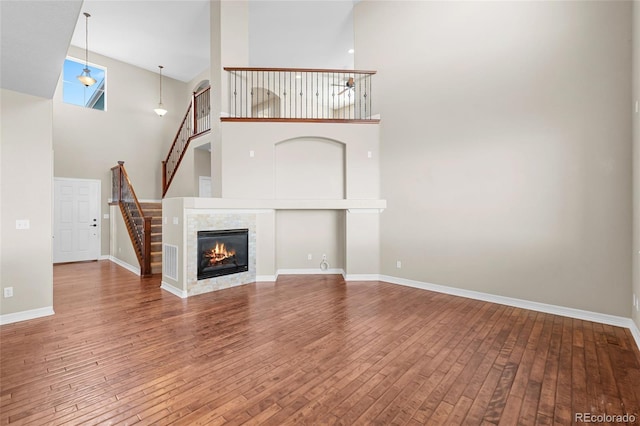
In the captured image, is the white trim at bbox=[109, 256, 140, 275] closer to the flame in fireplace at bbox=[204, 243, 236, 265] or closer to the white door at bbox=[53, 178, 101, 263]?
the white door at bbox=[53, 178, 101, 263]

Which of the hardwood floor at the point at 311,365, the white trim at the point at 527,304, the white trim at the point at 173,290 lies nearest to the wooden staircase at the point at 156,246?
the white trim at the point at 173,290

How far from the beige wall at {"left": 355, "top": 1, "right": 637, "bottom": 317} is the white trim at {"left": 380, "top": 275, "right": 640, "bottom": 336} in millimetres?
83

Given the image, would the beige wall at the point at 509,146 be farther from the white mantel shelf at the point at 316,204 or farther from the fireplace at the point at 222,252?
the fireplace at the point at 222,252

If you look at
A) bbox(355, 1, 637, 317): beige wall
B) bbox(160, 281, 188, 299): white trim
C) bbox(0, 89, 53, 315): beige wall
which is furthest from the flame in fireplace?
bbox(355, 1, 637, 317): beige wall

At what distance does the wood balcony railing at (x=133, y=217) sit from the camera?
610 centimetres

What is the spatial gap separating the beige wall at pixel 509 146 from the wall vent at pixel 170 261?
3724 millimetres

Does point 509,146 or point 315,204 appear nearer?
point 509,146

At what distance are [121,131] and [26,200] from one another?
19.4 feet

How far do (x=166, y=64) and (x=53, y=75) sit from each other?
668 cm

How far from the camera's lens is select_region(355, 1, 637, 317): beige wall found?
350cm

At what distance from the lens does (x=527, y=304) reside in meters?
4.05

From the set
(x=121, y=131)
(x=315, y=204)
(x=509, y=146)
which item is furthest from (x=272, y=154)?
(x=121, y=131)

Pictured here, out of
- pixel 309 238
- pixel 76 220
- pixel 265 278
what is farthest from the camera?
pixel 76 220

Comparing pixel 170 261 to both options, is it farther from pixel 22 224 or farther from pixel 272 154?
pixel 272 154
